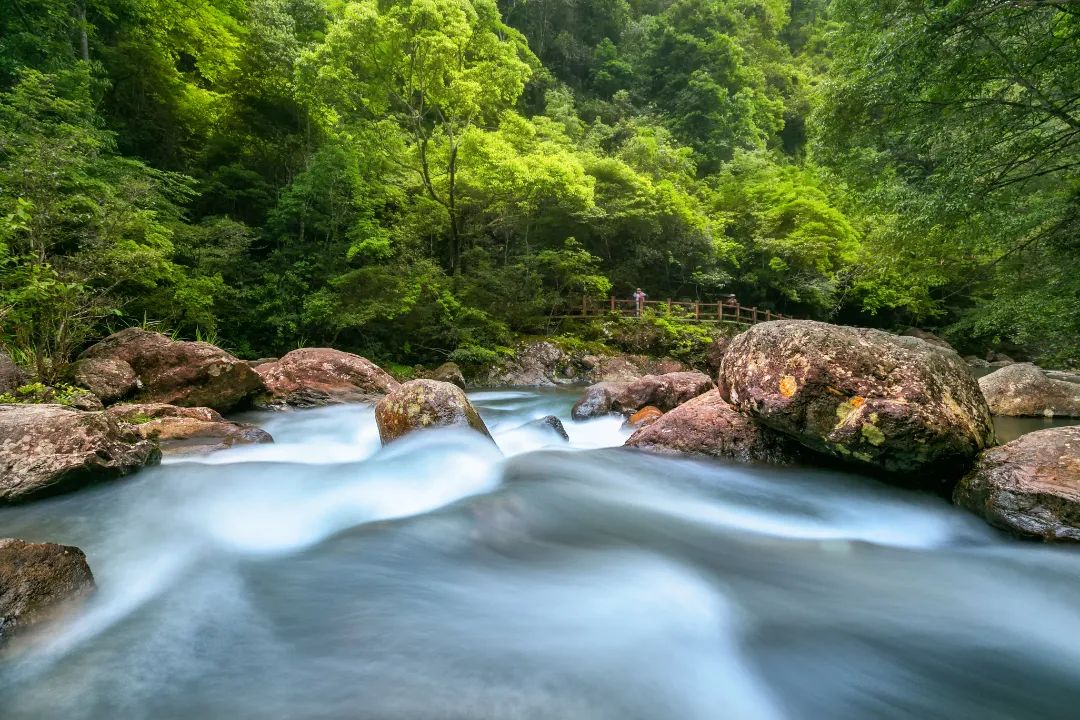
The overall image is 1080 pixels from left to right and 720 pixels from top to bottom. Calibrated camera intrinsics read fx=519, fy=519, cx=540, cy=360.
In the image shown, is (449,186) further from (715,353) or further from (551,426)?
(551,426)

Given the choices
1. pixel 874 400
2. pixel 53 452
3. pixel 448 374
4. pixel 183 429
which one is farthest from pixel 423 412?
pixel 448 374

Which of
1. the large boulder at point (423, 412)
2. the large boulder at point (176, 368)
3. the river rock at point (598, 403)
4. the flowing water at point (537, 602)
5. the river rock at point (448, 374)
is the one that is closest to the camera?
the flowing water at point (537, 602)

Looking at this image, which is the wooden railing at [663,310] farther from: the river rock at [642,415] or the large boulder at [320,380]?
the river rock at [642,415]

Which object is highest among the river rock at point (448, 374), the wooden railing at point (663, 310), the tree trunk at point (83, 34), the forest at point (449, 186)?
the tree trunk at point (83, 34)

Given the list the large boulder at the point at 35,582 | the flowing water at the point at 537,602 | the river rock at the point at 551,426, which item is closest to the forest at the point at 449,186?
the flowing water at the point at 537,602

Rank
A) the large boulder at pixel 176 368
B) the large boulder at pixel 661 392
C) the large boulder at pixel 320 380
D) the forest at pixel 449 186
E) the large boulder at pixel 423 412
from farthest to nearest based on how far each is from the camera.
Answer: the large boulder at pixel 320 380 → the large boulder at pixel 661 392 → the large boulder at pixel 176 368 → the forest at pixel 449 186 → the large boulder at pixel 423 412

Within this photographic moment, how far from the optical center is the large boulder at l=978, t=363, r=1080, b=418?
403 inches

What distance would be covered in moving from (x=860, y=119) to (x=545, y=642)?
10398 mm

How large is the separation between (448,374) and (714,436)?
9138 mm

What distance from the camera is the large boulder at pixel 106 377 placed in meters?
7.30

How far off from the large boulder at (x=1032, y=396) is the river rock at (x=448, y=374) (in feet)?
37.6

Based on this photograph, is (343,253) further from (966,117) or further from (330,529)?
(966,117)

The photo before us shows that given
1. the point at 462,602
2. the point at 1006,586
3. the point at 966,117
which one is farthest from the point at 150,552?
the point at 966,117

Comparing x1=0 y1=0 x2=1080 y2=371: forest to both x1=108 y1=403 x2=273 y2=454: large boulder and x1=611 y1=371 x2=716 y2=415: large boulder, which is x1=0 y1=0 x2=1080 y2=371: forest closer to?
x1=108 y1=403 x2=273 y2=454: large boulder
